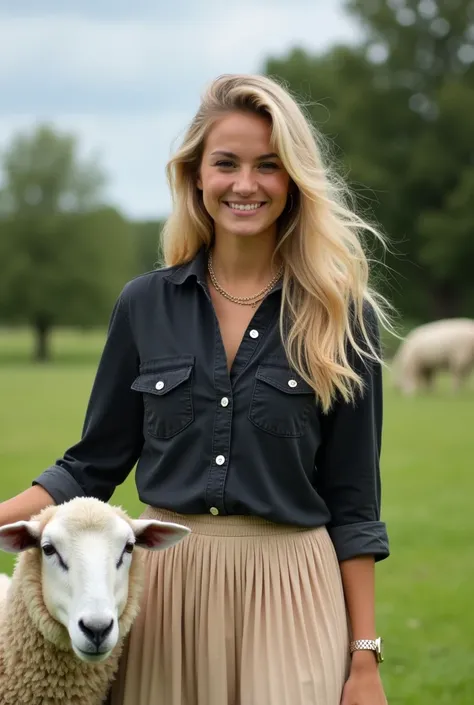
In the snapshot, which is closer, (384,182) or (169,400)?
(169,400)

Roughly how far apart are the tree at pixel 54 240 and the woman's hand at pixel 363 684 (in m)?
47.0

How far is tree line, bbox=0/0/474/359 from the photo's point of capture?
42.1m

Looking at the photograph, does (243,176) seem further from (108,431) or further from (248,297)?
(108,431)

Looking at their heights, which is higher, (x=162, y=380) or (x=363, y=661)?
(x=162, y=380)

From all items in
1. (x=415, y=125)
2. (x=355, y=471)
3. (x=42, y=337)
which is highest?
(x=415, y=125)

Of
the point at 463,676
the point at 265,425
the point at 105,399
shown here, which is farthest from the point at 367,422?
the point at 463,676

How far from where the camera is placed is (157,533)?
3035 millimetres

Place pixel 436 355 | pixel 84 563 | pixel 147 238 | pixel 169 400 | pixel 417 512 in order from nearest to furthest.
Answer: pixel 84 563 < pixel 169 400 < pixel 417 512 < pixel 436 355 < pixel 147 238

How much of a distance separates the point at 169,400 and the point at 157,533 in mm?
373

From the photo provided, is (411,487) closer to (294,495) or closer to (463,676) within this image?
(463,676)

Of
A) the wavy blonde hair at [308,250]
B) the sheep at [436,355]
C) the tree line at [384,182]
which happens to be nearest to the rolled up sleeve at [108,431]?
the wavy blonde hair at [308,250]

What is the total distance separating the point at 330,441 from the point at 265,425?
0.78 feet

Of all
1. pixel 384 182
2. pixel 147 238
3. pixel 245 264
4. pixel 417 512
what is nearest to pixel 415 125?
pixel 384 182

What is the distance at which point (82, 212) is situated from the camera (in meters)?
51.4
